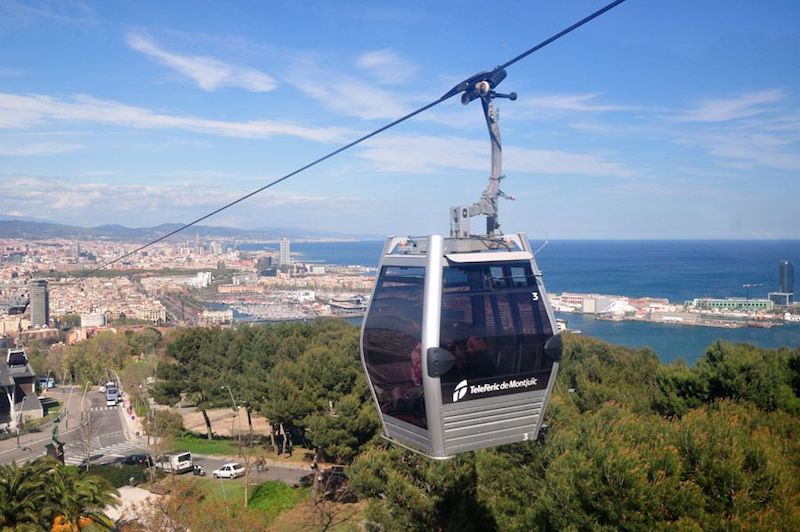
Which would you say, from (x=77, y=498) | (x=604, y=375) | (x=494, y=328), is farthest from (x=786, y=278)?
(x=494, y=328)

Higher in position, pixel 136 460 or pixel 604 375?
pixel 604 375

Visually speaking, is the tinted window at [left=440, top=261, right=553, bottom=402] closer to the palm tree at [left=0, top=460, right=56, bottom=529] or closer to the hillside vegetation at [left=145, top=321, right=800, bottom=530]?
the hillside vegetation at [left=145, top=321, right=800, bottom=530]

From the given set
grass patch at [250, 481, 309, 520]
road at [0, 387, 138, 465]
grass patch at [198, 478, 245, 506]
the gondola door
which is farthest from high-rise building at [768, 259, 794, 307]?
the gondola door

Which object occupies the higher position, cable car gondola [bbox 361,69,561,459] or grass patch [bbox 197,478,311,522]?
cable car gondola [bbox 361,69,561,459]

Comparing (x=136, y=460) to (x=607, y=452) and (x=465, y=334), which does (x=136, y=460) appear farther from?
(x=465, y=334)

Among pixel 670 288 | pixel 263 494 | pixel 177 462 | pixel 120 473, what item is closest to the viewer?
pixel 263 494

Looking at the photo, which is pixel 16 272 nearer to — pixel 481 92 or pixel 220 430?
pixel 220 430

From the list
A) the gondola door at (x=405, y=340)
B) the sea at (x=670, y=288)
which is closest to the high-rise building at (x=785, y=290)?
the sea at (x=670, y=288)
